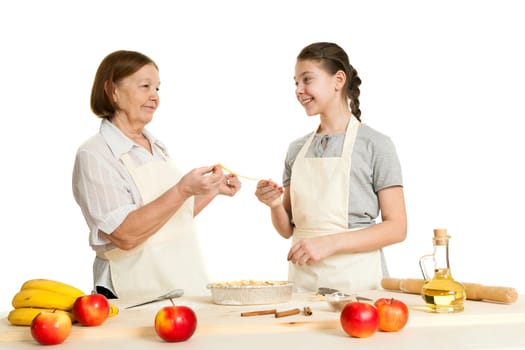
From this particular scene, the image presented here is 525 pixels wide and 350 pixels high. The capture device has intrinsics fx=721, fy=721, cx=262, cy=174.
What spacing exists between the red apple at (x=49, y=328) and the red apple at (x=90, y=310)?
11 centimetres

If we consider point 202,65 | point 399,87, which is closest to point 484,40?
point 399,87

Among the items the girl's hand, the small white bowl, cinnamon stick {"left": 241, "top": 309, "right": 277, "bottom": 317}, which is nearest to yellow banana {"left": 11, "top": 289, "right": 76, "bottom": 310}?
cinnamon stick {"left": 241, "top": 309, "right": 277, "bottom": 317}

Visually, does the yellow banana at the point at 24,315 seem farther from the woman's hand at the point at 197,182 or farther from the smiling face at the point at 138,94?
the smiling face at the point at 138,94

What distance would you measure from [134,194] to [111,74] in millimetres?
499

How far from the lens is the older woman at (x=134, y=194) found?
2674 mm

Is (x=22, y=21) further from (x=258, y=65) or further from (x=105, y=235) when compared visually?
(x=105, y=235)

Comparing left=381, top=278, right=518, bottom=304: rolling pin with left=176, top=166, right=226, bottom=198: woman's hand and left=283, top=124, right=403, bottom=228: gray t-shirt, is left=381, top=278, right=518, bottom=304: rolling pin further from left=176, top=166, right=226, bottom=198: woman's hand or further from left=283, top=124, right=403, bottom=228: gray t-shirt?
left=176, top=166, right=226, bottom=198: woman's hand

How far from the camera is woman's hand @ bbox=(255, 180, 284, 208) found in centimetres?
288

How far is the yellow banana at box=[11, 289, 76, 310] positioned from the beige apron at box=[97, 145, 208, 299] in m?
0.83

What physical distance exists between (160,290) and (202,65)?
7.04 feet

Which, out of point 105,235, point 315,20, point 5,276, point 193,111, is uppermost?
point 315,20

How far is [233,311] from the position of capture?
2.02 m

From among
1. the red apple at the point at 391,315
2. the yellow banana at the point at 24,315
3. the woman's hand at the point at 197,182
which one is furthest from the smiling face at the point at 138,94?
the red apple at the point at 391,315

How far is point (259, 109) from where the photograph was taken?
4.59 m
